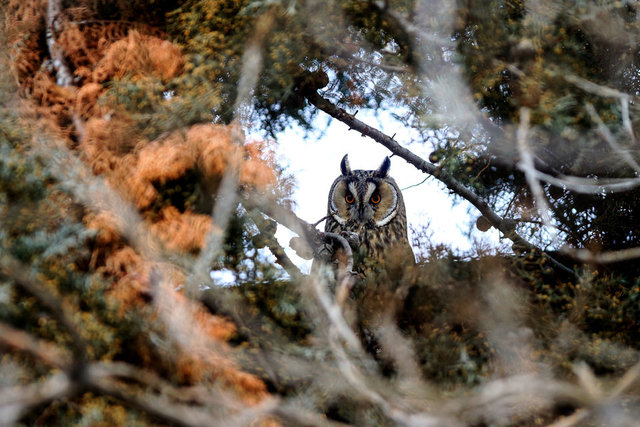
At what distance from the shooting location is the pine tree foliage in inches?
55.4

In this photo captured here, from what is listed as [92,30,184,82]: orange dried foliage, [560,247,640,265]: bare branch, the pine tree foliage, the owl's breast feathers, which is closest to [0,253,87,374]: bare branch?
the pine tree foliage

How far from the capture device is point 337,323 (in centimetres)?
123

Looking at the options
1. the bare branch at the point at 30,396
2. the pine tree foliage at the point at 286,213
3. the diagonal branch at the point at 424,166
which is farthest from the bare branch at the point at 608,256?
the bare branch at the point at 30,396

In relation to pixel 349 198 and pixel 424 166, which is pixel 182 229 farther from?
pixel 349 198

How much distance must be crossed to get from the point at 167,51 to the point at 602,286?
1655 millimetres

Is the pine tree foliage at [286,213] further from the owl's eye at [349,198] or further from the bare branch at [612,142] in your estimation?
the owl's eye at [349,198]

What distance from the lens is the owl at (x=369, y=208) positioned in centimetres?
324

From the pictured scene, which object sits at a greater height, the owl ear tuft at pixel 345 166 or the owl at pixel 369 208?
the owl ear tuft at pixel 345 166

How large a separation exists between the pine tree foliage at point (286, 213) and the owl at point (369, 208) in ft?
2.45

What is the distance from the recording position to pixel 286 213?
1998 millimetres

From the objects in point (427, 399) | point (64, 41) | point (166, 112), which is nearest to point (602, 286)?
point (427, 399)

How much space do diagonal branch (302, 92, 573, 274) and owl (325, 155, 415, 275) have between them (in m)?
0.61

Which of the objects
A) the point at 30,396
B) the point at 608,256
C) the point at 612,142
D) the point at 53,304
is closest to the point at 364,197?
the point at 608,256

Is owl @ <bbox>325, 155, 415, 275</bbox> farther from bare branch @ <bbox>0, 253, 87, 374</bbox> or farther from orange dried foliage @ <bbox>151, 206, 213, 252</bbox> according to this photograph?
bare branch @ <bbox>0, 253, 87, 374</bbox>
